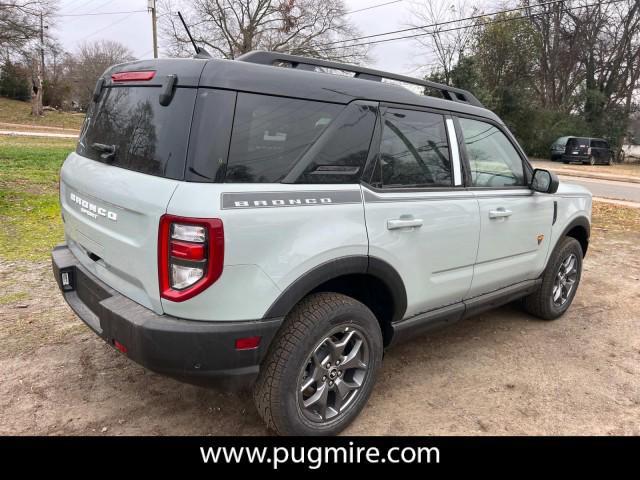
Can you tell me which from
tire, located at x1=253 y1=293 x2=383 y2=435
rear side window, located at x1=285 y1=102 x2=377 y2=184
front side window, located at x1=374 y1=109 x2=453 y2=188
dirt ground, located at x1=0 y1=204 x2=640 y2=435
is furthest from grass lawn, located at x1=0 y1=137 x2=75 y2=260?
front side window, located at x1=374 y1=109 x2=453 y2=188

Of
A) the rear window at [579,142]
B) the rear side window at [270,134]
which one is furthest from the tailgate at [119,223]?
the rear window at [579,142]

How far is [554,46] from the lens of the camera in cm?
3400

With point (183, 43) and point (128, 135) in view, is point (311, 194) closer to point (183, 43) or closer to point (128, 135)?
point (128, 135)

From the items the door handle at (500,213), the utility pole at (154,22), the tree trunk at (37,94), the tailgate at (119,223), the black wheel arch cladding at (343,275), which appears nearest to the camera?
the tailgate at (119,223)

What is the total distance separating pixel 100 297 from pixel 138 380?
0.86 metres

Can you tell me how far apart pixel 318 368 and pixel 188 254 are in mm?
952

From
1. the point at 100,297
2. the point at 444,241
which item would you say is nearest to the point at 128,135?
the point at 100,297

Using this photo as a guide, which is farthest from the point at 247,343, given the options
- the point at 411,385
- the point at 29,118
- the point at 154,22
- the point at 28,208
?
the point at 29,118

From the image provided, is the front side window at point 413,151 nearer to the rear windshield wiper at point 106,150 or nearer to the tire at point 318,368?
the tire at point 318,368

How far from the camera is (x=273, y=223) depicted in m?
2.19

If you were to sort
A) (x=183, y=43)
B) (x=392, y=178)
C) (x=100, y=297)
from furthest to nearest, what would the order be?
(x=183, y=43) < (x=392, y=178) < (x=100, y=297)

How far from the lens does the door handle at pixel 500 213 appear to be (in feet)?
10.9

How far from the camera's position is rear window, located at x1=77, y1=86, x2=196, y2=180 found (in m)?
2.18

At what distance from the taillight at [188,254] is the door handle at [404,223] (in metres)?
1.01
